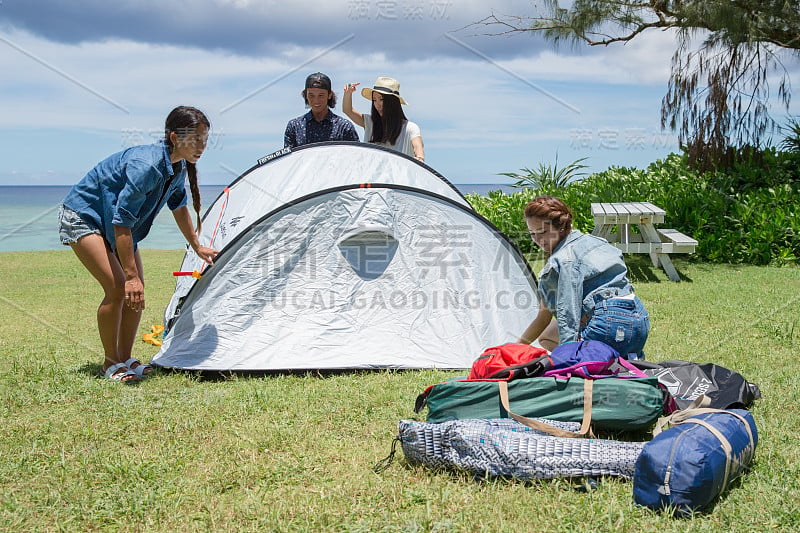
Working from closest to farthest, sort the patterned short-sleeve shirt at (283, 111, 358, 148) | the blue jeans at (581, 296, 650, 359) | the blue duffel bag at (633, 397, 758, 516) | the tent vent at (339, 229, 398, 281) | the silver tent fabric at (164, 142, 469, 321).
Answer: the blue duffel bag at (633, 397, 758, 516) → the blue jeans at (581, 296, 650, 359) → the tent vent at (339, 229, 398, 281) → the silver tent fabric at (164, 142, 469, 321) → the patterned short-sleeve shirt at (283, 111, 358, 148)

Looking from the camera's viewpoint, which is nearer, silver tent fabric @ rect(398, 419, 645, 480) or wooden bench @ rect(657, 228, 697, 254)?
silver tent fabric @ rect(398, 419, 645, 480)

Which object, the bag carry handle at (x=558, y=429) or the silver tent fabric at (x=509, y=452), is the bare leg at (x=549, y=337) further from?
the silver tent fabric at (x=509, y=452)

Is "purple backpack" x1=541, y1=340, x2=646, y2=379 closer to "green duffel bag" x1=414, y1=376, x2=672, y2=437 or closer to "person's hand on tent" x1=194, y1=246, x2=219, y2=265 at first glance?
"green duffel bag" x1=414, y1=376, x2=672, y2=437

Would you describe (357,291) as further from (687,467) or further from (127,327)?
(687,467)

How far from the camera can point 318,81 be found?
220 inches

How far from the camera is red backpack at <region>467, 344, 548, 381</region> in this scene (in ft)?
10.4

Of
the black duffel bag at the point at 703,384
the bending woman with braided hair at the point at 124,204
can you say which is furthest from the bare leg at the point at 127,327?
the black duffel bag at the point at 703,384

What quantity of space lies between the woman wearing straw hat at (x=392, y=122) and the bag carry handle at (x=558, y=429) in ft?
9.40

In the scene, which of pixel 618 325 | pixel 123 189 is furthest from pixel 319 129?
pixel 618 325

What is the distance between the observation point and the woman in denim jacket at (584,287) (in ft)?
12.0

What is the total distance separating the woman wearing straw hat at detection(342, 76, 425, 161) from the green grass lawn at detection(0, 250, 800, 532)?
209 cm

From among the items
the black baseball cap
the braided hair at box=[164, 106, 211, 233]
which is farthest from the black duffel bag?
the black baseball cap

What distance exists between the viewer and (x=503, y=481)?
2.79 meters

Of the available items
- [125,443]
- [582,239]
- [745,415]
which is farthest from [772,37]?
[125,443]
